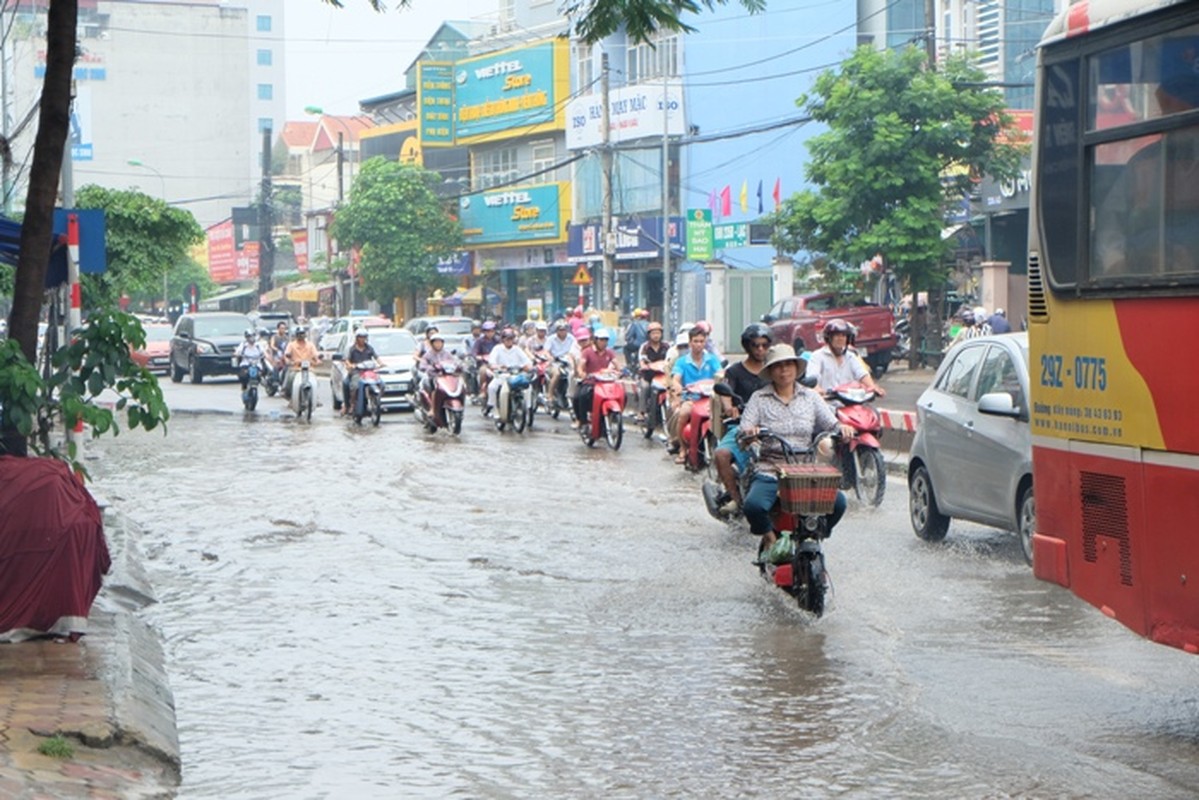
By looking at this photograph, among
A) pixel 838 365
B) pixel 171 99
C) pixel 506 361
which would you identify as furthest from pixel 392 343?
pixel 171 99

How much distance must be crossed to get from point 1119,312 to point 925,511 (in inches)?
257

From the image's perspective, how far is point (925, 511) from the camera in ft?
44.2

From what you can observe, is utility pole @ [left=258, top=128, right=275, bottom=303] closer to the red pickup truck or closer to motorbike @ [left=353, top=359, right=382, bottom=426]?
the red pickup truck

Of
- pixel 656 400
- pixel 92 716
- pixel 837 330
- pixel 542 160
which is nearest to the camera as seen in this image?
pixel 92 716

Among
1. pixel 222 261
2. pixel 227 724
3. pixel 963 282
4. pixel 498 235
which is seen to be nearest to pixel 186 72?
pixel 222 261

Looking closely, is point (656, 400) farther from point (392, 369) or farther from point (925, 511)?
point (925, 511)

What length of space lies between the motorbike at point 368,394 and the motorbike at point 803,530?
18066 mm

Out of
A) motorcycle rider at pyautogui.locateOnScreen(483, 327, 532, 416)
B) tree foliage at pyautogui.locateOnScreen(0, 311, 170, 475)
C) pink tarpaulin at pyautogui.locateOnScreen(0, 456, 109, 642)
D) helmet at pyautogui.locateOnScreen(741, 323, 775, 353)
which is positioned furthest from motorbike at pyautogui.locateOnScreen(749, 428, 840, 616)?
motorcycle rider at pyautogui.locateOnScreen(483, 327, 532, 416)

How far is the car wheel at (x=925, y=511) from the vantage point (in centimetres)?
1335

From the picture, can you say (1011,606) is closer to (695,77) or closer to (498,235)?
(695,77)

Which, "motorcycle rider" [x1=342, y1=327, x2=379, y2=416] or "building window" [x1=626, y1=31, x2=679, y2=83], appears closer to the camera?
"motorcycle rider" [x1=342, y1=327, x2=379, y2=416]

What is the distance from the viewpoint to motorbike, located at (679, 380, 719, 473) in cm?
1709

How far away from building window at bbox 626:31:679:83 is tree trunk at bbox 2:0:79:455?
151ft

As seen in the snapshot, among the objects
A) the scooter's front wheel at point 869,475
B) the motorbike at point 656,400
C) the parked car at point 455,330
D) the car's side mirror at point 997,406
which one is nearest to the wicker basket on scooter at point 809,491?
the car's side mirror at point 997,406
